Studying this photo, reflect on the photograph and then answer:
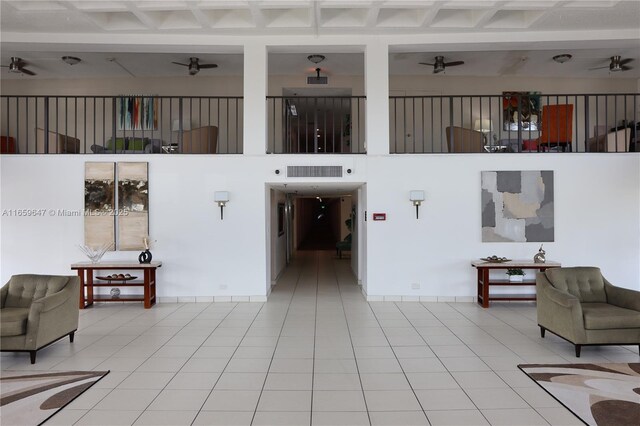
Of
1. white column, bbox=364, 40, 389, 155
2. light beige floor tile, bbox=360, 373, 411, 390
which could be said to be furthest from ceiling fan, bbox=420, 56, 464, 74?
light beige floor tile, bbox=360, 373, 411, 390

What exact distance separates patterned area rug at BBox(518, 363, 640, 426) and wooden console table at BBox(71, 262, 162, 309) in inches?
Answer: 214

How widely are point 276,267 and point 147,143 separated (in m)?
3.81

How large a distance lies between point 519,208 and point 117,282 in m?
6.99

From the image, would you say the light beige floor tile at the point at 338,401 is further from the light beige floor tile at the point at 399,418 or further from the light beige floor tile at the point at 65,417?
the light beige floor tile at the point at 65,417

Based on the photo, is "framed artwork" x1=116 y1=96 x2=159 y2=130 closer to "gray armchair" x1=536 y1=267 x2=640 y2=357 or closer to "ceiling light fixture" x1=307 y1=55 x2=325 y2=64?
"ceiling light fixture" x1=307 y1=55 x2=325 y2=64

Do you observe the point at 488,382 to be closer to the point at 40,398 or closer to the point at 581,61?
the point at 40,398

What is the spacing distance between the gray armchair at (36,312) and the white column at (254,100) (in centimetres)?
345

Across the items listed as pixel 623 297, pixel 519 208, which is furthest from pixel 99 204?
pixel 623 297

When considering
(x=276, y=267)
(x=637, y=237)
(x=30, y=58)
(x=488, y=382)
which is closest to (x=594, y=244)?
(x=637, y=237)

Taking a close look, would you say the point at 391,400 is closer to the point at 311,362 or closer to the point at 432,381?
the point at 432,381

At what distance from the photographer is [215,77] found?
33.3 feet

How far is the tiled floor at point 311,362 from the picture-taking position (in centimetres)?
308

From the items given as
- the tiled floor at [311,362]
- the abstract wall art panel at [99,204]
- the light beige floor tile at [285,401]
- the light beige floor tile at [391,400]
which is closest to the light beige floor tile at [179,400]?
the tiled floor at [311,362]

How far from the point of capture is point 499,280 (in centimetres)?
686
